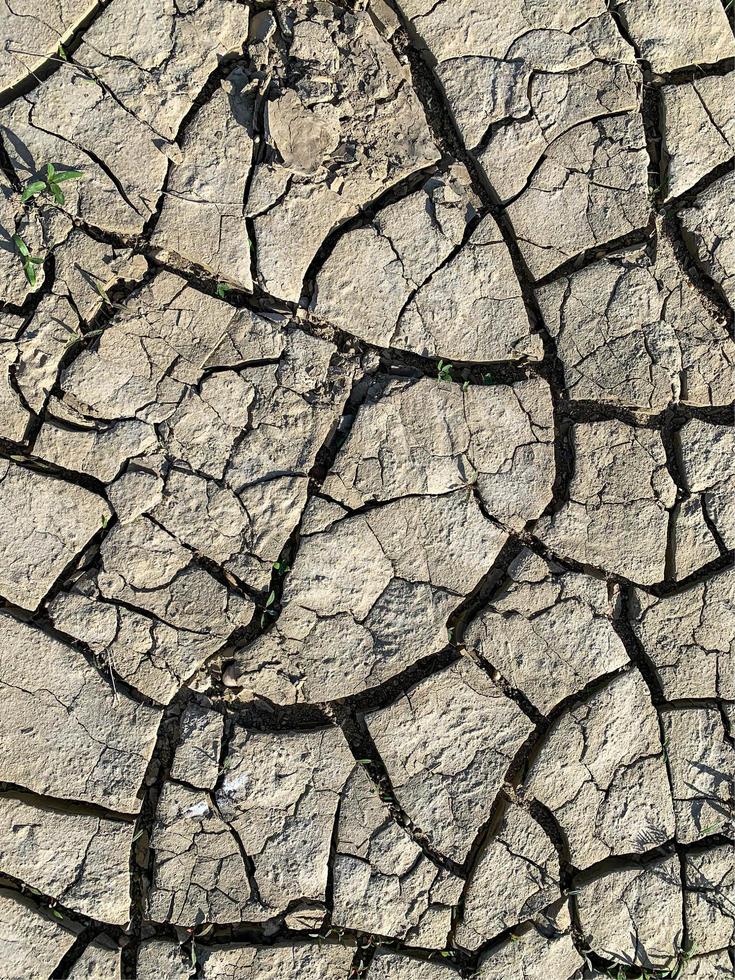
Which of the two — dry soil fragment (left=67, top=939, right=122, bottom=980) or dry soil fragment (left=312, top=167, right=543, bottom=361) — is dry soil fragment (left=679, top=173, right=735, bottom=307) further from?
dry soil fragment (left=67, top=939, right=122, bottom=980)

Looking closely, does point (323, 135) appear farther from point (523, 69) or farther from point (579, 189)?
point (579, 189)

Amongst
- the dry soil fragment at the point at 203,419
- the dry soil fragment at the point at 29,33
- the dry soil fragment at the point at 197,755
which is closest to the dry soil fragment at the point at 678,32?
the dry soil fragment at the point at 203,419

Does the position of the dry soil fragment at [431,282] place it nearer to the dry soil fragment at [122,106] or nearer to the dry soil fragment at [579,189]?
the dry soil fragment at [579,189]

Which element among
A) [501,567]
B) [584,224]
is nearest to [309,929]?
[501,567]

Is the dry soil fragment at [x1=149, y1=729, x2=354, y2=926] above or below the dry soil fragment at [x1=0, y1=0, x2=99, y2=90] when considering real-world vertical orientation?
below

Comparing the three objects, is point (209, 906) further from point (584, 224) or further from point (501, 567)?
point (584, 224)

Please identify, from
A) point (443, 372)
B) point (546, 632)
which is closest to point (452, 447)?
point (443, 372)

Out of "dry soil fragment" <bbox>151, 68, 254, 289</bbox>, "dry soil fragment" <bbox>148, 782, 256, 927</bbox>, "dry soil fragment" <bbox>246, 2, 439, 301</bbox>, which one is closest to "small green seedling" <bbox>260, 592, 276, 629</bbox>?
"dry soil fragment" <bbox>148, 782, 256, 927</bbox>
